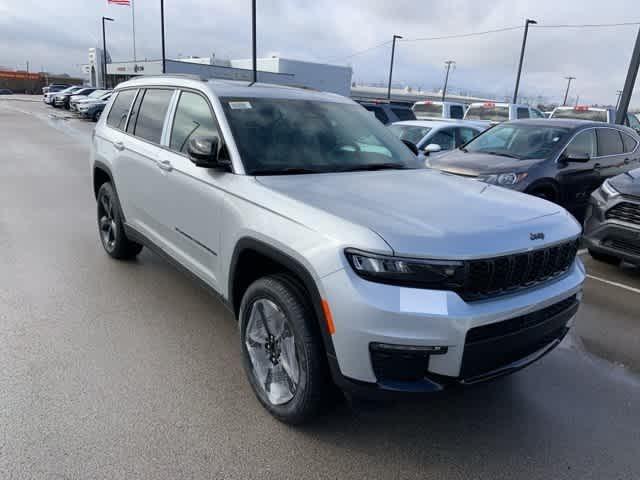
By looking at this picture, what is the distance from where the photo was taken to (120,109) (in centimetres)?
506

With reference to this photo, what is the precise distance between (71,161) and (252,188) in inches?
433

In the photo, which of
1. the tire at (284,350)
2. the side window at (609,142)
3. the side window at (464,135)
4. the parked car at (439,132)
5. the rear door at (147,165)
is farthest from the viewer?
the side window at (464,135)

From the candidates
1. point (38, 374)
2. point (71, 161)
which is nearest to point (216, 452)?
point (38, 374)

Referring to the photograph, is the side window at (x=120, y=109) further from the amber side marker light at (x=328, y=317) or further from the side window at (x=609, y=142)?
the side window at (x=609, y=142)

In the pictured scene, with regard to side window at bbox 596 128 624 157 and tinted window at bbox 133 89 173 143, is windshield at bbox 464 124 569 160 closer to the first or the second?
side window at bbox 596 128 624 157

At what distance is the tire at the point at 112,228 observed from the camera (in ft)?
16.3

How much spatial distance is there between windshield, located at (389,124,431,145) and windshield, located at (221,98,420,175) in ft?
20.4

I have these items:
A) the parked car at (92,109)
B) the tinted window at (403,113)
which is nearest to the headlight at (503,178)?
the tinted window at (403,113)

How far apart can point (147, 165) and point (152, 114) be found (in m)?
0.51

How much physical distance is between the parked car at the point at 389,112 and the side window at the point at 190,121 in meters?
11.1

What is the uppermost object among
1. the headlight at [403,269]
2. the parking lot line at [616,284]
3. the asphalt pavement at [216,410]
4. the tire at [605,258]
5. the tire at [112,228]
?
the headlight at [403,269]

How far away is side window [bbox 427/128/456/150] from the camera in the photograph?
397 inches

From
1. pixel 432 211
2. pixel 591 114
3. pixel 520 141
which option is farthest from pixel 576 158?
pixel 591 114

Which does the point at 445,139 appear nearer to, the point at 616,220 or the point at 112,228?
the point at 616,220
